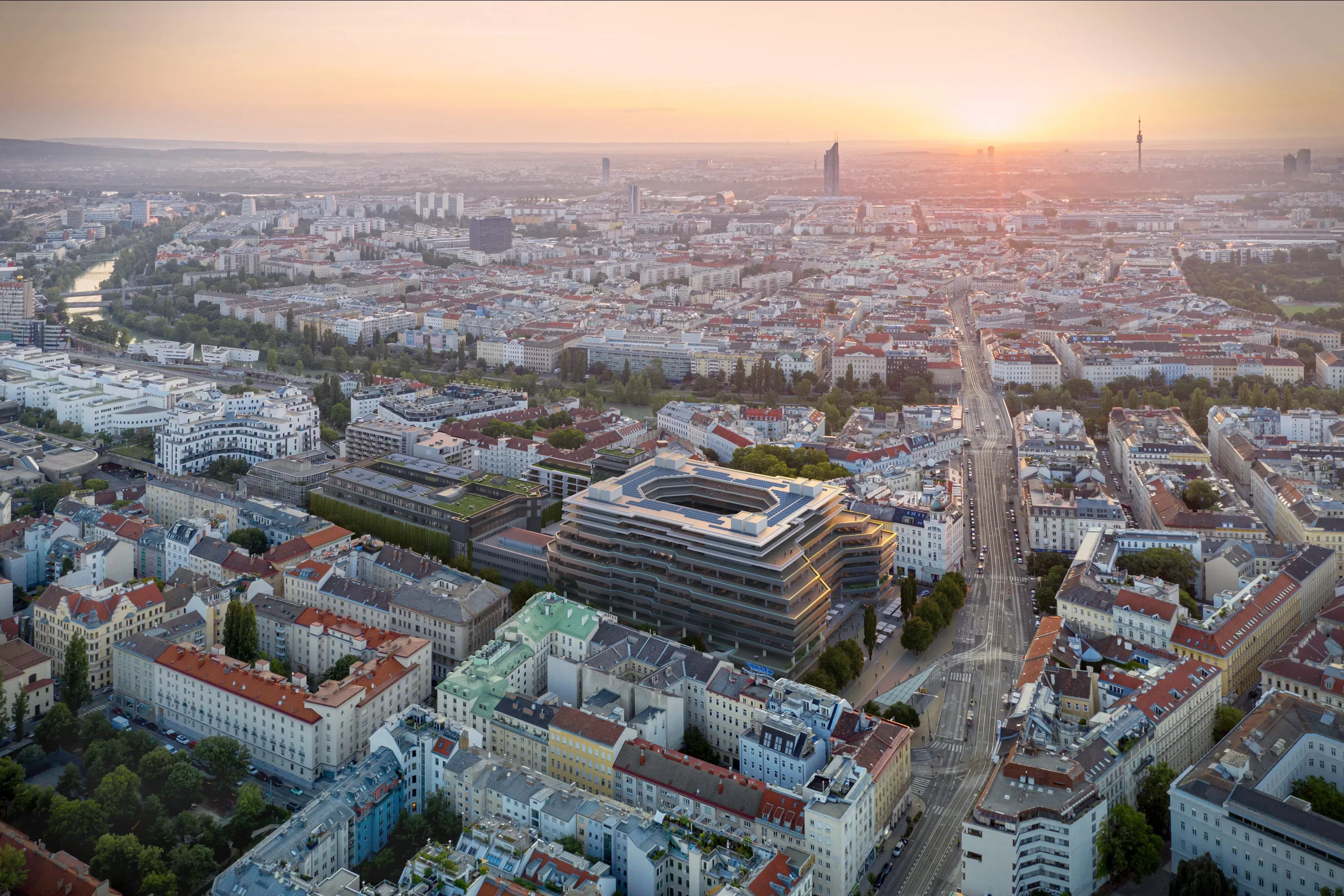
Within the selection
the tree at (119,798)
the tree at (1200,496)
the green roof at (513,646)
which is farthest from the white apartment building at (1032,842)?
the tree at (1200,496)

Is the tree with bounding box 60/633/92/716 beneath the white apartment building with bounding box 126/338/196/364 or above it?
beneath

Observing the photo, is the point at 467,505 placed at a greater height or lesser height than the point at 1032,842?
greater

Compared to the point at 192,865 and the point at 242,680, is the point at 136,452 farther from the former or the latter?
the point at 192,865

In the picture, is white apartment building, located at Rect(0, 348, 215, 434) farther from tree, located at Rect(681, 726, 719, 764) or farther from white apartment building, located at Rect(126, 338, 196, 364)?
tree, located at Rect(681, 726, 719, 764)

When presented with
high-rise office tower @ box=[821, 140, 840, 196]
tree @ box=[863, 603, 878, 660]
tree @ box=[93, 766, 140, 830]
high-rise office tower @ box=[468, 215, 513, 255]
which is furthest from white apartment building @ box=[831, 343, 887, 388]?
high-rise office tower @ box=[821, 140, 840, 196]

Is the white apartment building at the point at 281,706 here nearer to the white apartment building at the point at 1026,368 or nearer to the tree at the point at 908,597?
the tree at the point at 908,597

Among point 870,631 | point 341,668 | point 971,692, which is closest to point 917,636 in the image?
point 870,631
